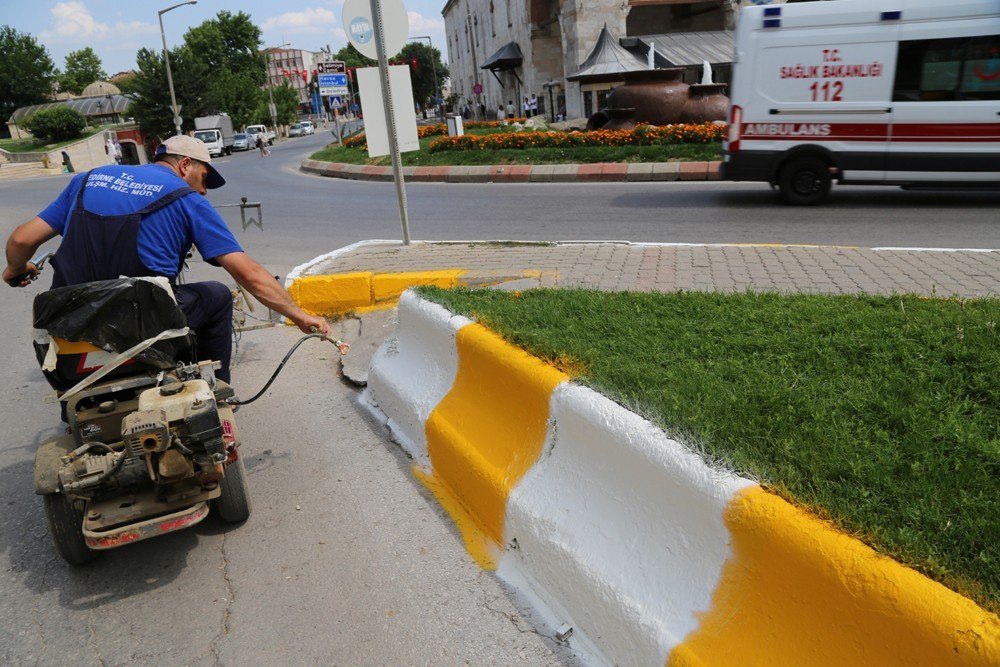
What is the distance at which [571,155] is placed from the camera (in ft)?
55.0

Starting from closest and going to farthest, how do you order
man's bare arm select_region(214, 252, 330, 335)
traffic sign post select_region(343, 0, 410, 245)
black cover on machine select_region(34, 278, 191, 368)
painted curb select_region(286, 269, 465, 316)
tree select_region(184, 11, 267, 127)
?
black cover on machine select_region(34, 278, 191, 368) → man's bare arm select_region(214, 252, 330, 335) → painted curb select_region(286, 269, 465, 316) → traffic sign post select_region(343, 0, 410, 245) → tree select_region(184, 11, 267, 127)

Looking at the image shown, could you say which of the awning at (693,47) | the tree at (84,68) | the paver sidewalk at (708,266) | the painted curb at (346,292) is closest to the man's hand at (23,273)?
the painted curb at (346,292)

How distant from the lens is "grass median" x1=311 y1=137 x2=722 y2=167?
15305 mm

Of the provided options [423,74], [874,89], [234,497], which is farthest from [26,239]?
[423,74]

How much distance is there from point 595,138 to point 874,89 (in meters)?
7.83

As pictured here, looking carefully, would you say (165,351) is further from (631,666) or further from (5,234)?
(5,234)

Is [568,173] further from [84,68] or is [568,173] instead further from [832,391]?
[84,68]

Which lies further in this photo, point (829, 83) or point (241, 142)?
point (241, 142)

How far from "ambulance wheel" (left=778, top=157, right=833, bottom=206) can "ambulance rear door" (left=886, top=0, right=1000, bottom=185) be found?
0.90 meters

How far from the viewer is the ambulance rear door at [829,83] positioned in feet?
31.7

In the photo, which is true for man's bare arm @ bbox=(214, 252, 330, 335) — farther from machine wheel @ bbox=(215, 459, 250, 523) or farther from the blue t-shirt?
machine wheel @ bbox=(215, 459, 250, 523)

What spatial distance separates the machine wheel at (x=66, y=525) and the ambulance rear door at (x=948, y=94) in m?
10.5

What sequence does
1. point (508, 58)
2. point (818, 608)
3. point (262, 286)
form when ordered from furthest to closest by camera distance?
point (508, 58)
point (262, 286)
point (818, 608)

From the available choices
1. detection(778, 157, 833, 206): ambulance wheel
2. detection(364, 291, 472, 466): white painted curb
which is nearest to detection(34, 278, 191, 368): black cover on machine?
detection(364, 291, 472, 466): white painted curb
